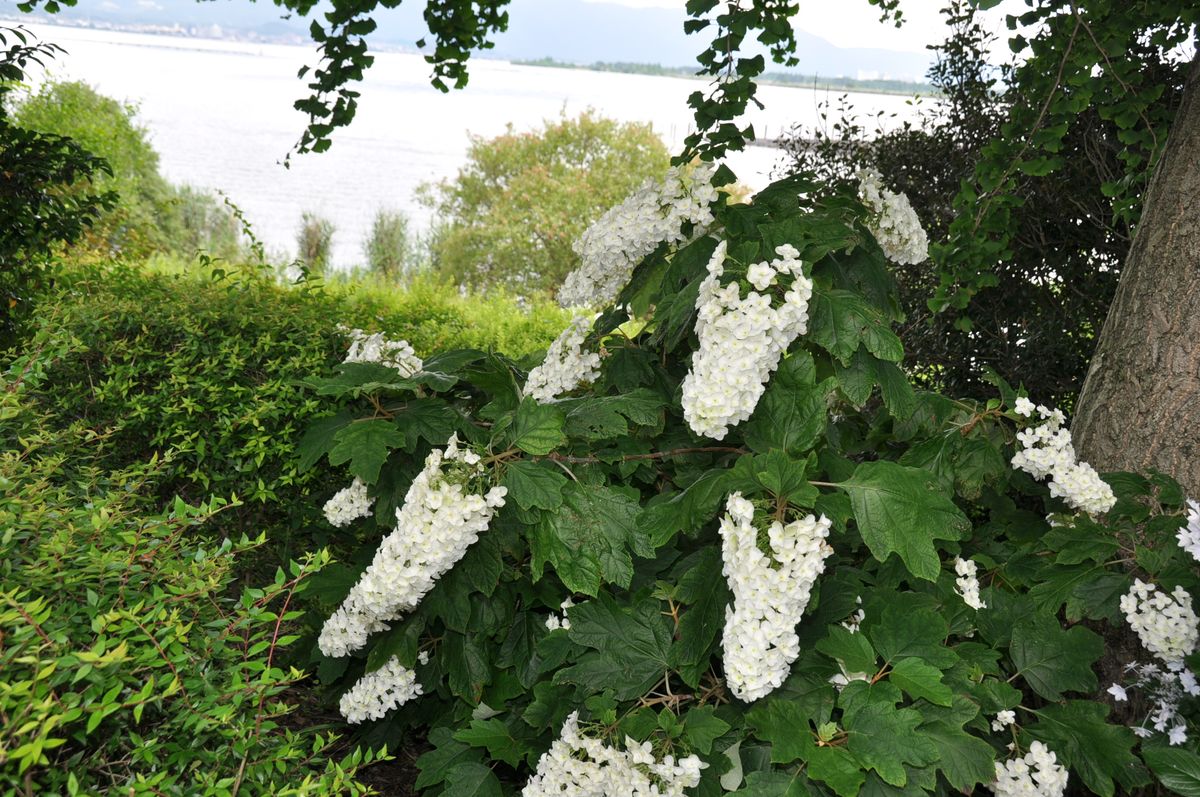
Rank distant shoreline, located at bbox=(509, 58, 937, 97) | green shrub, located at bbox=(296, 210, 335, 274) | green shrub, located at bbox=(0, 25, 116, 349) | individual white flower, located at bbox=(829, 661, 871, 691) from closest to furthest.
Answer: individual white flower, located at bbox=(829, 661, 871, 691)
green shrub, located at bbox=(0, 25, 116, 349)
distant shoreline, located at bbox=(509, 58, 937, 97)
green shrub, located at bbox=(296, 210, 335, 274)

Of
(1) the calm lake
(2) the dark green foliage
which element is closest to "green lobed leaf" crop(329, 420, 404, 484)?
(2) the dark green foliage

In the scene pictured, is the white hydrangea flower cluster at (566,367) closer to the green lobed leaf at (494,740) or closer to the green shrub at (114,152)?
the green lobed leaf at (494,740)

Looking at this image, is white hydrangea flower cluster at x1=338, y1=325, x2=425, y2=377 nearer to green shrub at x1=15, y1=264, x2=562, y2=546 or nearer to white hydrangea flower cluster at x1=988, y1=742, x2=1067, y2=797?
green shrub at x1=15, y1=264, x2=562, y2=546

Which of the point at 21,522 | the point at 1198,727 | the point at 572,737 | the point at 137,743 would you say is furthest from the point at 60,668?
the point at 1198,727

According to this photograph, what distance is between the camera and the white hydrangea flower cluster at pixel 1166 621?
2119mm

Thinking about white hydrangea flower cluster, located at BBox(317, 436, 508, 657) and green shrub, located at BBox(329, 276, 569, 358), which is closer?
white hydrangea flower cluster, located at BBox(317, 436, 508, 657)

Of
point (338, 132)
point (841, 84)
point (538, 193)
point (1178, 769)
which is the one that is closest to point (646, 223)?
point (1178, 769)

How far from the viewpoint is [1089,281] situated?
4.09 metres

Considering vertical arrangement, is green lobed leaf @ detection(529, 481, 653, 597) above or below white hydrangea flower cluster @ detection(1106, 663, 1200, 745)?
above

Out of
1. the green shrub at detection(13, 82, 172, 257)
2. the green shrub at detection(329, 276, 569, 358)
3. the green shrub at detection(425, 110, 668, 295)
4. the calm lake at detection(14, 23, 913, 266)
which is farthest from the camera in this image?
the calm lake at detection(14, 23, 913, 266)

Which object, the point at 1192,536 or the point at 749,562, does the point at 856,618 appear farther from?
the point at 1192,536

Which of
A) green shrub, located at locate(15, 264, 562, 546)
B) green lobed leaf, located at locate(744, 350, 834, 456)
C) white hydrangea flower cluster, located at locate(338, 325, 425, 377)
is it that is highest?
green lobed leaf, located at locate(744, 350, 834, 456)

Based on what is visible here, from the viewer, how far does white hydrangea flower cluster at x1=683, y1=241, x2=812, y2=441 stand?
1.93m

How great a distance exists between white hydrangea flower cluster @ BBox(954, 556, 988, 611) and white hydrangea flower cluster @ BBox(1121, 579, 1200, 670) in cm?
32
